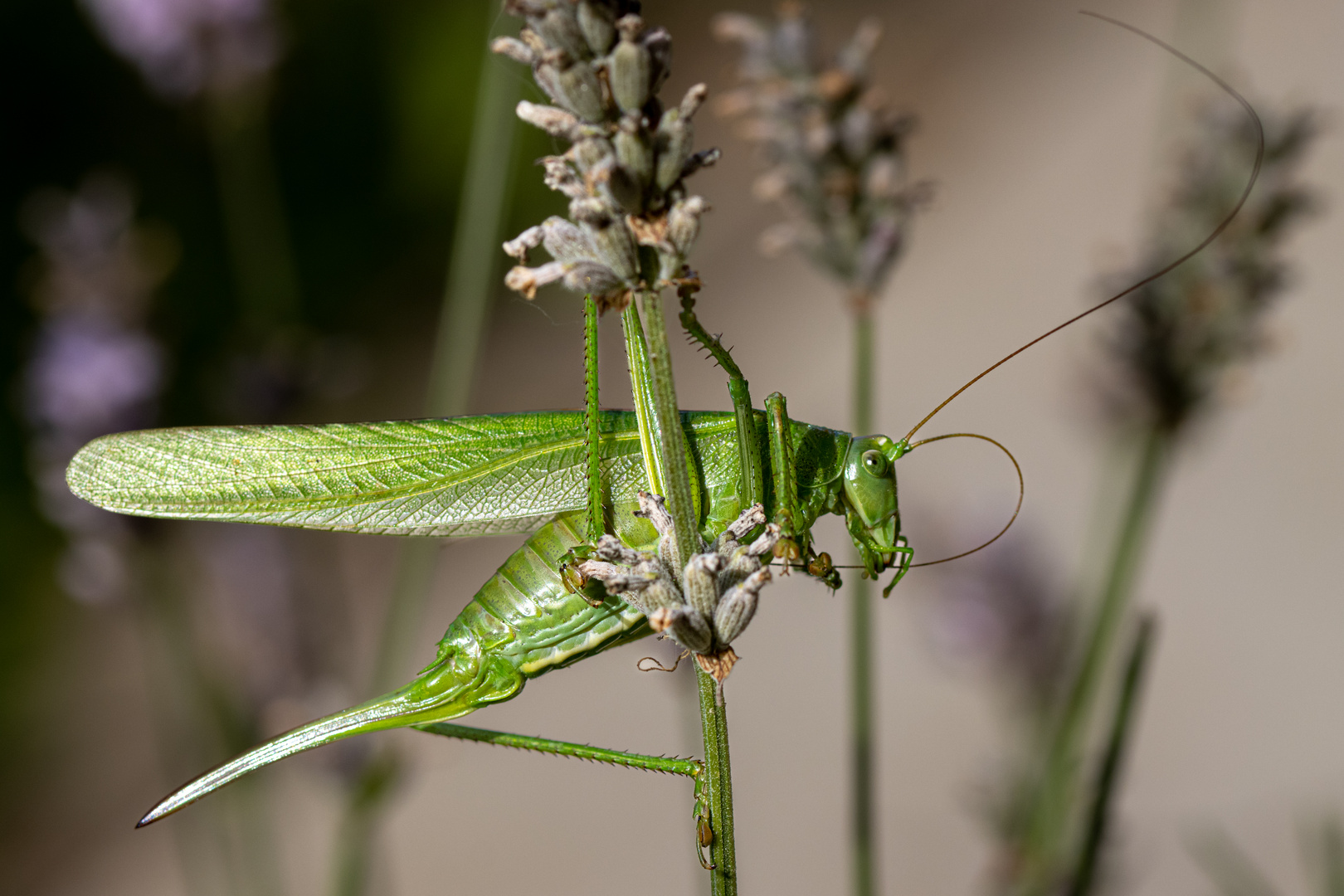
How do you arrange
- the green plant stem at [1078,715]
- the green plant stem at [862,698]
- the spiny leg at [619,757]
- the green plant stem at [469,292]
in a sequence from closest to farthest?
the spiny leg at [619,757] < the green plant stem at [862,698] < the green plant stem at [1078,715] < the green plant stem at [469,292]

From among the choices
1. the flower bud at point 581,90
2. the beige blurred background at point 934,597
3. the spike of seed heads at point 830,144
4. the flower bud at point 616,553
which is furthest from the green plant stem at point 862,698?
the flower bud at point 581,90

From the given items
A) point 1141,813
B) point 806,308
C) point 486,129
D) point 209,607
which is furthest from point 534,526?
point 806,308

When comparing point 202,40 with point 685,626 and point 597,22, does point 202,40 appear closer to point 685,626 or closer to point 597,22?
point 597,22

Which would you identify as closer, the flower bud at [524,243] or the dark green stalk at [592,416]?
the flower bud at [524,243]

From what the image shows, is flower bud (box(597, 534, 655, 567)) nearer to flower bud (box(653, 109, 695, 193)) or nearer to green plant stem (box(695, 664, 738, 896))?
green plant stem (box(695, 664, 738, 896))

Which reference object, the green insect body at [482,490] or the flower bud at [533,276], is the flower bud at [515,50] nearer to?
the flower bud at [533,276]

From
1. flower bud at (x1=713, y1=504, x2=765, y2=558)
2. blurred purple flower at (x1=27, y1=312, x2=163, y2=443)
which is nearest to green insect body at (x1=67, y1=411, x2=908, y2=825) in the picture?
flower bud at (x1=713, y1=504, x2=765, y2=558)

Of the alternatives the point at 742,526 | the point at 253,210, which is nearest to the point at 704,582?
the point at 742,526

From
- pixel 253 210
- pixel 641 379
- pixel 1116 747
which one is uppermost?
pixel 253 210

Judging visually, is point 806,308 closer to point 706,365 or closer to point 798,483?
point 706,365
